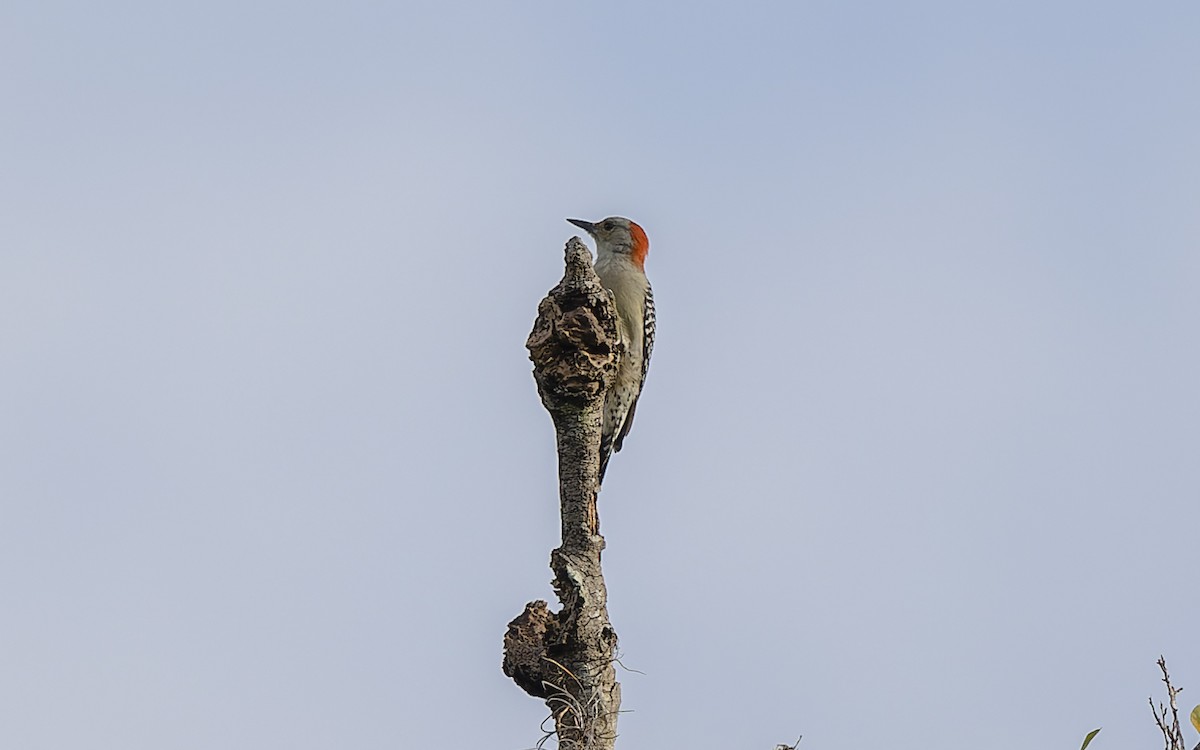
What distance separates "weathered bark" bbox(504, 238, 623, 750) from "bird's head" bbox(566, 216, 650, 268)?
3.99m

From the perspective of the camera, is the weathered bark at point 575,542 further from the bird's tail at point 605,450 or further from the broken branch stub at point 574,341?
the bird's tail at point 605,450

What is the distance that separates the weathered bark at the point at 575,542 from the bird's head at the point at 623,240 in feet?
13.1

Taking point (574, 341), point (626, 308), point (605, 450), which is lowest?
point (574, 341)

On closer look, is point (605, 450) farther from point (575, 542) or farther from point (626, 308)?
point (575, 542)

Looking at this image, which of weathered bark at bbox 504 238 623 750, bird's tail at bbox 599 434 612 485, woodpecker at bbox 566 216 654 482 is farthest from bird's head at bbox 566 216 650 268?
weathered bark at bbox 504 238 623 750

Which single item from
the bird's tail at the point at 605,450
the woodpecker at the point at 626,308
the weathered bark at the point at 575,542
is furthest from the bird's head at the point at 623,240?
the weathered bark at the point at 575,542

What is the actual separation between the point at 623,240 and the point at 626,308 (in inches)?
34.3

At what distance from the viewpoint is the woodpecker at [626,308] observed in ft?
31.5

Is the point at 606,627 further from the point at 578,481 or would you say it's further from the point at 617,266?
the point at 617,266

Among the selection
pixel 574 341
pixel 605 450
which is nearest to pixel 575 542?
pixel 574 341

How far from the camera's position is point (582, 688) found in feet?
20.2

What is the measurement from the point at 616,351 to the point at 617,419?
→ 3.24 meters

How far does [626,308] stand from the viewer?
32.2 ft

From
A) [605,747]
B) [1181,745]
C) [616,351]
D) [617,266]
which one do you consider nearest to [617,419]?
[617,266]
